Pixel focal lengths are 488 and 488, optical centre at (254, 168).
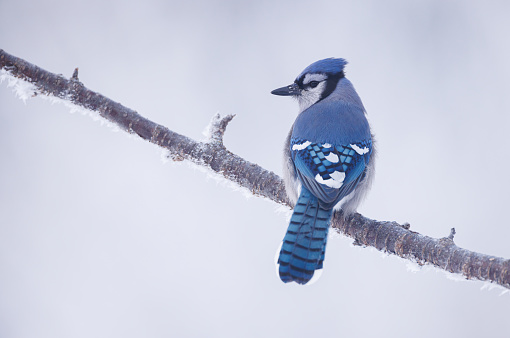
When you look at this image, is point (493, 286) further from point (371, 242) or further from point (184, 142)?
point (184, 142)

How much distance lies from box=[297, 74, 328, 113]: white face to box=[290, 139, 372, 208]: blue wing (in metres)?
0.57

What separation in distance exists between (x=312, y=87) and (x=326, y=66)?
141 millimetres

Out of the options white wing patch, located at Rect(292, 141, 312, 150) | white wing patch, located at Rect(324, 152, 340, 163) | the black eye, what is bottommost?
white wing patch, located at Rect(324, 152, 340, 163)

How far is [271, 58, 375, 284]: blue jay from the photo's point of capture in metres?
1.77

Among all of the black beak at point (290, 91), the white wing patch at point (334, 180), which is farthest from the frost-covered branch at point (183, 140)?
the black beak at point (290, 91)

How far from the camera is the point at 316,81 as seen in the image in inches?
108

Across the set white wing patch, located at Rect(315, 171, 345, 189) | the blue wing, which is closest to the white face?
the blue wing

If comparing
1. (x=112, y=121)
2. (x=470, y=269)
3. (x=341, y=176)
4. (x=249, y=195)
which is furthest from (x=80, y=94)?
(x=470, y=269)

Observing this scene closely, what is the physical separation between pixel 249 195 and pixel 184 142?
15.9 inches

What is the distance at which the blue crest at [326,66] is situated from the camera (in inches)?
106

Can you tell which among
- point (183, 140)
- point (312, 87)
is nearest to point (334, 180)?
point (183, 140)

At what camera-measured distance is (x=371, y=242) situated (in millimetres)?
2018

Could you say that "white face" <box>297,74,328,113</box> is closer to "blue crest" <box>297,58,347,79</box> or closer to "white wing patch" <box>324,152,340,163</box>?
"blue crest" <box>297,58,347,79</box>

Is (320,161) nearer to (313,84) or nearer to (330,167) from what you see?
(330,167)
